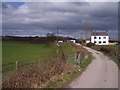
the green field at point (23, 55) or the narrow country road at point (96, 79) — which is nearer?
the narrow country road at point (96, 79)

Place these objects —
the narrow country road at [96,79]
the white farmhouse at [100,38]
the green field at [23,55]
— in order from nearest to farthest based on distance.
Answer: the narrow country road at [96,79] → the green field at [23,55] → the white farmhouse at [100,38]

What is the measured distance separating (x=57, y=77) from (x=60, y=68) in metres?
2.46

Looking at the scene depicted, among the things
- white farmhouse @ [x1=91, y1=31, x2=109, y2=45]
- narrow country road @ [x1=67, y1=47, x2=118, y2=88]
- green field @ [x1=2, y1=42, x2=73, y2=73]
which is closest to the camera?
narrow country road @ [x1=67, y1=47, x2=118, y2=88]

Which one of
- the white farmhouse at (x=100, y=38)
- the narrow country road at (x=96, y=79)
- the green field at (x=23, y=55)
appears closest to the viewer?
the narrow country road at (x=96, y=79)

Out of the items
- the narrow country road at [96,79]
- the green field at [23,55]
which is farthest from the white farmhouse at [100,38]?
the narrow country road at [96,79]

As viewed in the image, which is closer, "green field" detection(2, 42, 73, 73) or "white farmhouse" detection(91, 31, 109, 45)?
"green field" detection(2, 42, 73, 73)

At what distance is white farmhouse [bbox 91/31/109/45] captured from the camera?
15125cm

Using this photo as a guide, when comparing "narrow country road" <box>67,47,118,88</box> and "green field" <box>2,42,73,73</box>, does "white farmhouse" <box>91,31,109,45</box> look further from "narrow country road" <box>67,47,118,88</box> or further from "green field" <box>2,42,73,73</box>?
"narrow country road" <box>67,47,118,88</box>

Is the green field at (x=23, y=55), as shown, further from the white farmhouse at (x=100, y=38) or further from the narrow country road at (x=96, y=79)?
the white farmhouse at (x=100, y=38)

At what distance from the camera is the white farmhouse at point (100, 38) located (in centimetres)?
15125

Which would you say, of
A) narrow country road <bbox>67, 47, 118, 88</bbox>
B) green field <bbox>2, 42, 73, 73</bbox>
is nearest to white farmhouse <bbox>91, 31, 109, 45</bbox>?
green field <bbox>2, 42, 73, 73</bbox>

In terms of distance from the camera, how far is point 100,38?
152m

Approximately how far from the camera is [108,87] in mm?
16453

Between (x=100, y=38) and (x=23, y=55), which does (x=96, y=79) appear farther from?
(x=100, y=38)
